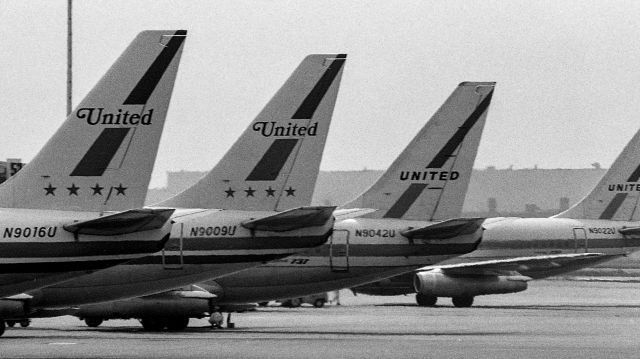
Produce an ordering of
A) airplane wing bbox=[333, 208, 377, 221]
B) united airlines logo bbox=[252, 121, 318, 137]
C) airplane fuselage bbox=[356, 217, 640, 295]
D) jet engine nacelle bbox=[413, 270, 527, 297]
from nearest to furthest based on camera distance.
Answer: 1. united airlines logo bbox=[252, 121, 318, 137]
2. airplane wing bbox=[333, 208, 377, 221]
3. jet engine nacelle bbox=[413, 270, 527, 297]
4. airplane fuselage bbox=[356, 217, 640, 295]

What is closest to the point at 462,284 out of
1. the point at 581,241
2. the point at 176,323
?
the point at 581,241

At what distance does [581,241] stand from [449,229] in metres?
20.5

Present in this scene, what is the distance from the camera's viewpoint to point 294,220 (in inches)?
1316

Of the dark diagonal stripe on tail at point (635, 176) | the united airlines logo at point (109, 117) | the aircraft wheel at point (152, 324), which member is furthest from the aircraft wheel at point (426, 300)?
the united airlines logo at point (109, 117)

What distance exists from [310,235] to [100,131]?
26.1 feet

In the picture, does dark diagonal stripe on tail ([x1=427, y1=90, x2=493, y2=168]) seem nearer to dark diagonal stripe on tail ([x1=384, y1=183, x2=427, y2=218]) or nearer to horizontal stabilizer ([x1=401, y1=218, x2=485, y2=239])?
dark diagonal stripe on tail ([x1=384, y1=183, x2=427, y2=218])

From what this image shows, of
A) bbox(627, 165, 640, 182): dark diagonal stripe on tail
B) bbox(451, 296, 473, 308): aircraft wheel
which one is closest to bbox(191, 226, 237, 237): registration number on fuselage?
bbox(451, 296, 473, 308): aircraft wheel

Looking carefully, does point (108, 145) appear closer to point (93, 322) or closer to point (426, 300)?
point (93, 322)

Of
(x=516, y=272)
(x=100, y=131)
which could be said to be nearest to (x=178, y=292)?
(x=100, y=131)

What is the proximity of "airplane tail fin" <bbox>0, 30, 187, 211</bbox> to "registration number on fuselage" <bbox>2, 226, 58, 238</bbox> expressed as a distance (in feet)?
2.98

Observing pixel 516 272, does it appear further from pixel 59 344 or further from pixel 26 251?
pixel 26 251

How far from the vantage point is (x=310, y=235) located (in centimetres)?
3378

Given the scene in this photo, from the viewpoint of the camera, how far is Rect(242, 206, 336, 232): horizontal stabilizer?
108ft

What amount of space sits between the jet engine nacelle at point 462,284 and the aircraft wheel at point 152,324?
18145 mm
